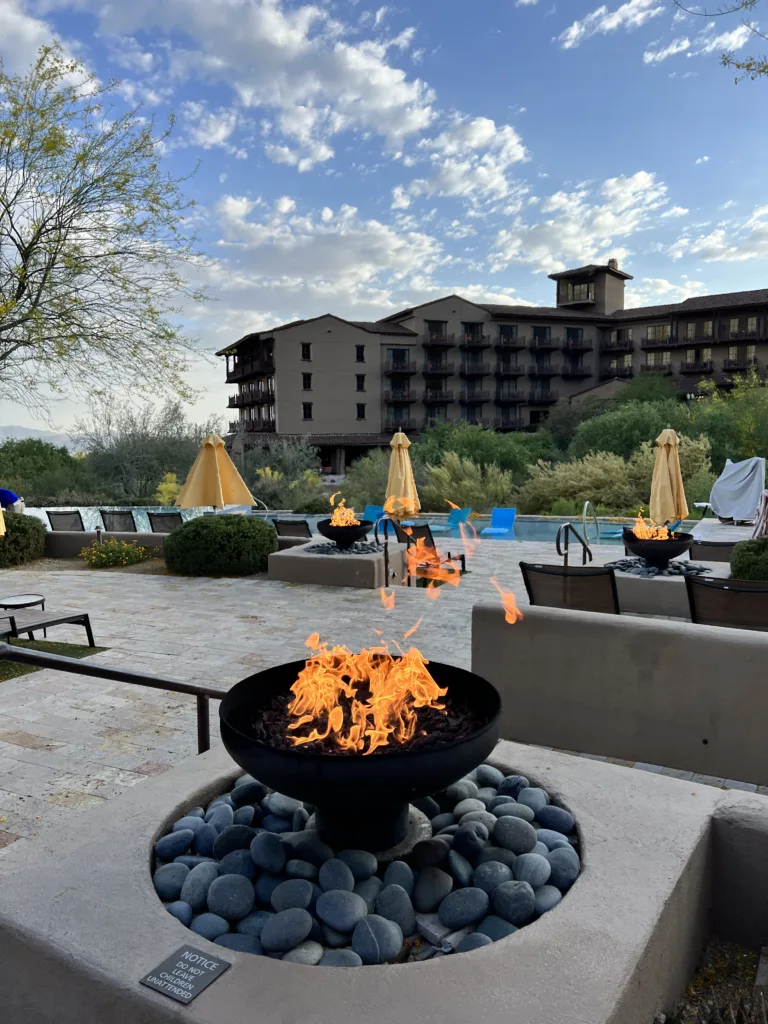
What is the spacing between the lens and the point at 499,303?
192 feet

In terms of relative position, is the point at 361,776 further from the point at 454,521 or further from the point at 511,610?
the point at 454,521

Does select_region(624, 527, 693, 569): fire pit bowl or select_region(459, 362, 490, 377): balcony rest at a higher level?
select_region(459, 362, 490, 377): balcony

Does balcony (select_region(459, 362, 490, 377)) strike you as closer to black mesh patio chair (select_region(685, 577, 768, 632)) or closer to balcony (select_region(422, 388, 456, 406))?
balcony (select_region(422, 388, 456, 406))

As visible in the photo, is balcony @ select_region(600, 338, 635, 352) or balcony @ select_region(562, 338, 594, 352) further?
balcony @ select_region(562, 338, 594, 352)

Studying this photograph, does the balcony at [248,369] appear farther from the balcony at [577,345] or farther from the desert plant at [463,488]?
the desert plant at [463,488]

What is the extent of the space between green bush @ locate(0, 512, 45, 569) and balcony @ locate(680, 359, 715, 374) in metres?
50.1

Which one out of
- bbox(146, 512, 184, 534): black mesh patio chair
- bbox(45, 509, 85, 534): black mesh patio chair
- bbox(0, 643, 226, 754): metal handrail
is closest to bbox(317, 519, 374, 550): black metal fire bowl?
bbox(146, 512, 184, 534): black mesh patio chair

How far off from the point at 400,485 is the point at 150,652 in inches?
232

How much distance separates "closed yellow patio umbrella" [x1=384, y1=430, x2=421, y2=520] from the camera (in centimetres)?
1162

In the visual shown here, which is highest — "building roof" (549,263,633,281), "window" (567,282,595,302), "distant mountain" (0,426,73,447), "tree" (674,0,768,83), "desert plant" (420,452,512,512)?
"building roof" (549,263,633,281)

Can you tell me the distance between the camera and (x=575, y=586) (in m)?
5.57

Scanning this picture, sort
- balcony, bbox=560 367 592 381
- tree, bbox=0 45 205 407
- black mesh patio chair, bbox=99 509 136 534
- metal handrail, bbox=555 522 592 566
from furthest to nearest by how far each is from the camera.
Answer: balcony, bbox=560 367 592 381
black mesh patio chair, bbox=99 509 136 534
tree, bbox=0 45 205 407
metal handrail, bbox=555 522 592 566

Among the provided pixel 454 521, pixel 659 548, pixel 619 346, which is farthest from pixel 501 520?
pixel 619 346

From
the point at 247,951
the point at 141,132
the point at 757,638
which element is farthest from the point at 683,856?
the point at 141,132
